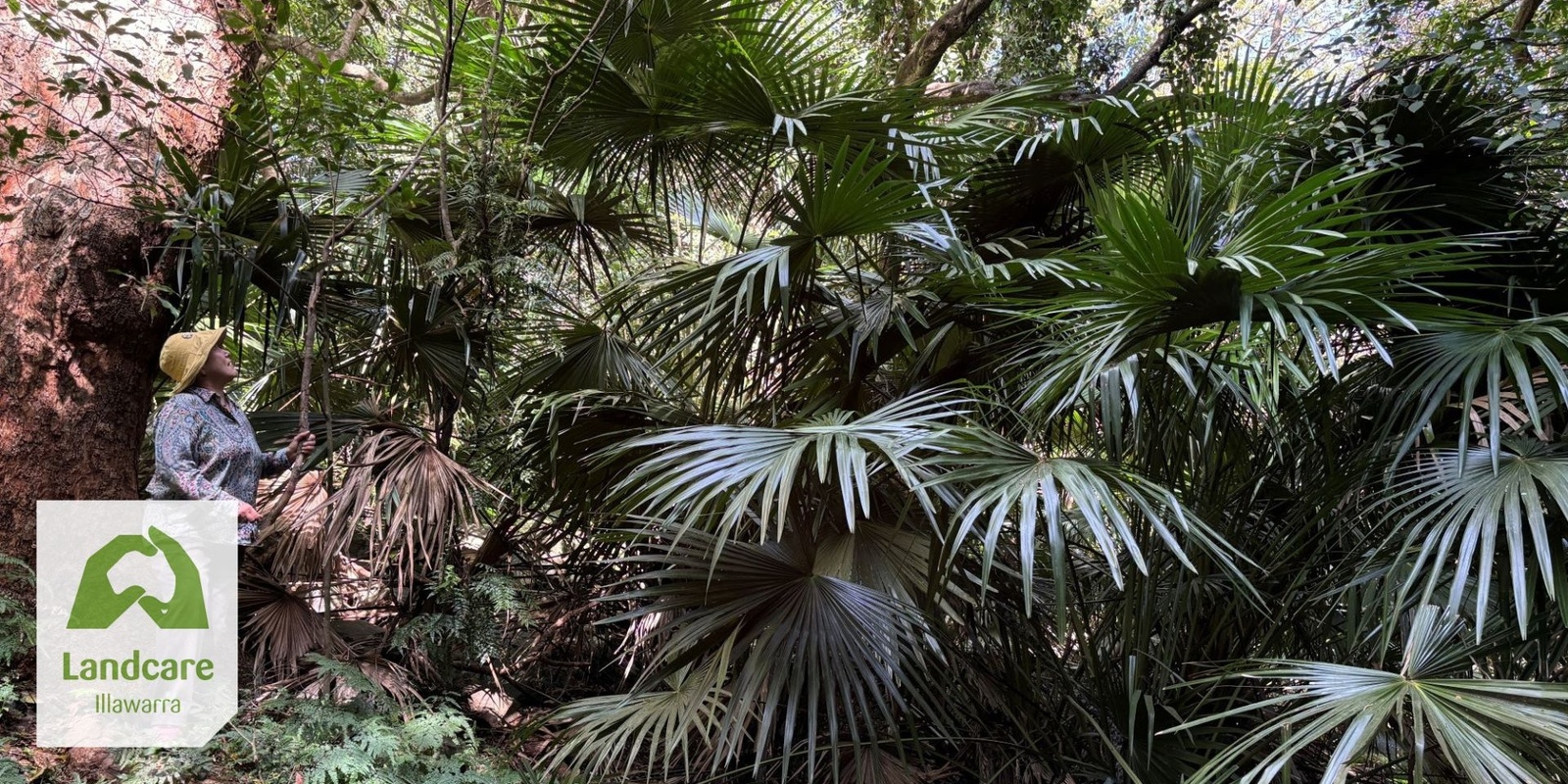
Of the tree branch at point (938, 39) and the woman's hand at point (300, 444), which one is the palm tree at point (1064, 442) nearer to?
the woman's hand at point (300, 444)

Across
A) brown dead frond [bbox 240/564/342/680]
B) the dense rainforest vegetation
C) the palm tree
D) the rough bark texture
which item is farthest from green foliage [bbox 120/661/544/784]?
the rough bark texture

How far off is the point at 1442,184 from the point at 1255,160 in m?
0.57

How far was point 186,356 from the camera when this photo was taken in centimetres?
250

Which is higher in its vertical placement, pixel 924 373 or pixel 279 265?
pixel 279 265

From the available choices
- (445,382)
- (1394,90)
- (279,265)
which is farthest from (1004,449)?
(279,265)

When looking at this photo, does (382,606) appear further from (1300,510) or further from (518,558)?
(1300,510)

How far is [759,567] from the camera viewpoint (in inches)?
91.7

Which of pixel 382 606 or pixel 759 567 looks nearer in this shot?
pixel 759 567

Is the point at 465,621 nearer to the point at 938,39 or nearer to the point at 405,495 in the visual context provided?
the point at 405,495

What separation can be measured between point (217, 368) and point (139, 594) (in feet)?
2.45

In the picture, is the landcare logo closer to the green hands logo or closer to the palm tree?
the green hands logo

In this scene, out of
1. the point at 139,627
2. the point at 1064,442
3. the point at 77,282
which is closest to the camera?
the point at 139,627

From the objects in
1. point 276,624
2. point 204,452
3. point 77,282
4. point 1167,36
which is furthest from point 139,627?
point 1167,36

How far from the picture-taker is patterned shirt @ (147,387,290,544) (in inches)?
94.1
